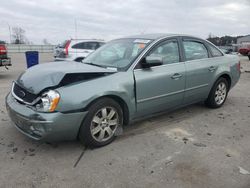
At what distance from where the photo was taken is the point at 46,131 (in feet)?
9.53

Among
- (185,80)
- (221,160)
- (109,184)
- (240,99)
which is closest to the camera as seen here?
(109,184)

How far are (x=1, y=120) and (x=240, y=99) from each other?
545cm

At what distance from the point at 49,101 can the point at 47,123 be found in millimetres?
262

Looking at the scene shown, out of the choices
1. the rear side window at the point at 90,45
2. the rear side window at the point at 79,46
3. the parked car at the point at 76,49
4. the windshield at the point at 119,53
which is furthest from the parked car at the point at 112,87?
the rear side window at the point at 90,45

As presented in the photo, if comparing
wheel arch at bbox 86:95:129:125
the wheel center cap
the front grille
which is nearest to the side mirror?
wheel arch at bbox 86:95:129:125

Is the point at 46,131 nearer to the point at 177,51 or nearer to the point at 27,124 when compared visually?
the point at 27,124

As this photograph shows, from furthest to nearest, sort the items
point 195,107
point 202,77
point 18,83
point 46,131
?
point 195,107 < point 202,77 < point 18,83 < point 46,131

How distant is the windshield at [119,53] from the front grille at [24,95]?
4.11 ft

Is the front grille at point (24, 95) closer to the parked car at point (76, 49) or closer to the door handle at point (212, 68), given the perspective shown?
the door handle at point (212, 68)

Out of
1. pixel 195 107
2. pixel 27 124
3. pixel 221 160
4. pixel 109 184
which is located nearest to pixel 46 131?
pixel 27 124

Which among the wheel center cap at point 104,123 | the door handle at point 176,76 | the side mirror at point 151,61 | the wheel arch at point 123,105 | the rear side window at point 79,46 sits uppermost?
the rear side window at point 79,46

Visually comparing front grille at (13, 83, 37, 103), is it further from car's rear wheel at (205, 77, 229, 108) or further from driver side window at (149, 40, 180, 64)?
car's rear wheel at (205, 77, 229, 108)

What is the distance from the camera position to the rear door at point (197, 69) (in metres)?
4.39

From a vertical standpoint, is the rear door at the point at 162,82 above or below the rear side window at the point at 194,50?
below
